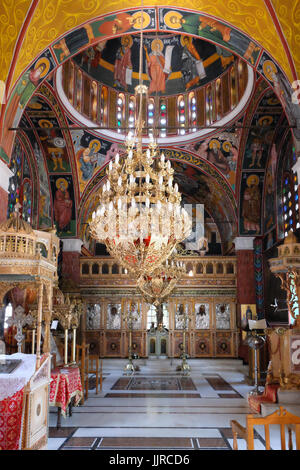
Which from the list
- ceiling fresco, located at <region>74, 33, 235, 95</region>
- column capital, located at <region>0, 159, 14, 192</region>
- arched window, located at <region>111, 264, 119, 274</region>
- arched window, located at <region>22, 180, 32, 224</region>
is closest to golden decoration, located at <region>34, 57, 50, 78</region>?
column capital, located at <region>0, 159, 14, 192</region>

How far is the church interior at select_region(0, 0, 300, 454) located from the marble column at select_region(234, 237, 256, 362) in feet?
0.16

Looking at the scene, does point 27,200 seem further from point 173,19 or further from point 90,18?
point 173,19

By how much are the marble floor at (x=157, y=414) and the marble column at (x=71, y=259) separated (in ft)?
12.7

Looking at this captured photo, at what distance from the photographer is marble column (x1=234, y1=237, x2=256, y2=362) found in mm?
13766

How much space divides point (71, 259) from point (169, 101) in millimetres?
6943

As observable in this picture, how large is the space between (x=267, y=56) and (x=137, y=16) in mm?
2624

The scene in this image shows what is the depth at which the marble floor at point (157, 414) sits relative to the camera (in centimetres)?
514

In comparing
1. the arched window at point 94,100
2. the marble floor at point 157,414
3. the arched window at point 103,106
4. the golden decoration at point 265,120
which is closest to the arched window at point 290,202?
the golden decoration at point 265,120

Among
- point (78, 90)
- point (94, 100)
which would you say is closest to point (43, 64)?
point (78, 90)

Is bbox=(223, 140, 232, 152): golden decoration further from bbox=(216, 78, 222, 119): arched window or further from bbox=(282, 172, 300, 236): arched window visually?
bbox=(282, 172, 300, 236): arched window

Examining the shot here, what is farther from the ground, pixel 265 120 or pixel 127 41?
pixel 127 41

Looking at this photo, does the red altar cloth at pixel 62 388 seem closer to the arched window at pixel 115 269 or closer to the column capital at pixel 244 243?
the arched window at pixel 115 269

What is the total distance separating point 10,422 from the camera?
4.57 metres

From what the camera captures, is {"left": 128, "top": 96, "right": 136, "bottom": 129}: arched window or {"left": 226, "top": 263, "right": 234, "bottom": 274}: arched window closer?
{"left": 128, "top": 96, "right": 136, "bottom": 129}: arched window
